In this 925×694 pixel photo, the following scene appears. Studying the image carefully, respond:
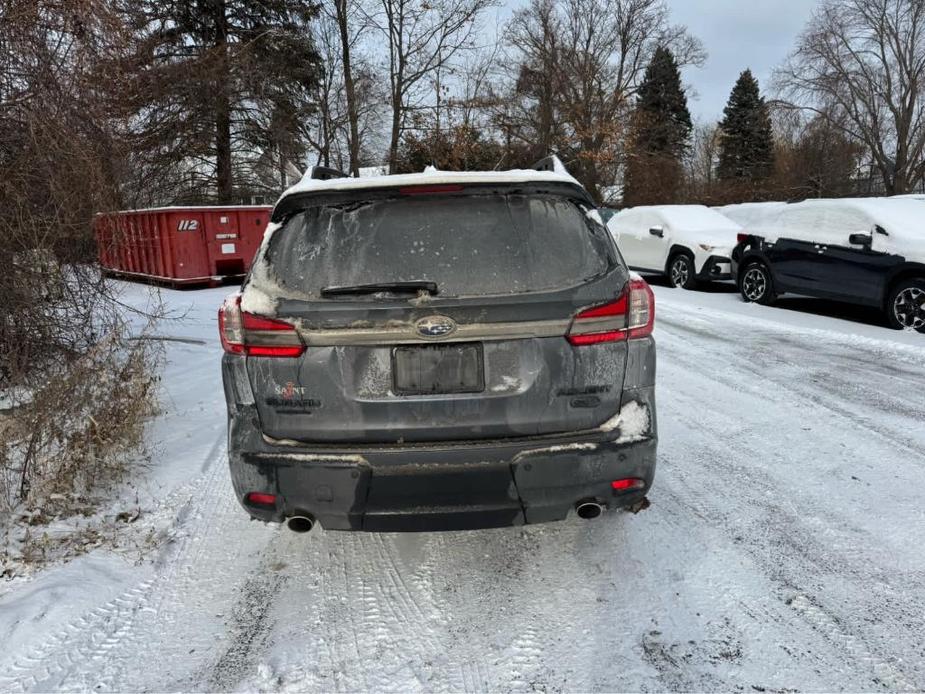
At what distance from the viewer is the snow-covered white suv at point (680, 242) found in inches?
501

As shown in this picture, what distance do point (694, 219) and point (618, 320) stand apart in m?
12.4

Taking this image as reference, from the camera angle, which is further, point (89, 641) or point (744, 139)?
point (744, 139)

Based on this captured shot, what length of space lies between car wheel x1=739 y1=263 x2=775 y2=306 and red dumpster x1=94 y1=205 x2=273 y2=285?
10229mm

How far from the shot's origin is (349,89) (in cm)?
2522

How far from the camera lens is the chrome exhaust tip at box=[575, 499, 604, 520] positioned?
2.64 m

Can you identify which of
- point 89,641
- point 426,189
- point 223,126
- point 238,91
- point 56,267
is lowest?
point 89,641

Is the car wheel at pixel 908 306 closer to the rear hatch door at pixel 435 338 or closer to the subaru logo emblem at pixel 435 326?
the rear hatch door at pixel 435 338

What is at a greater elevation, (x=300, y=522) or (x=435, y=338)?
(x=435, y=338)

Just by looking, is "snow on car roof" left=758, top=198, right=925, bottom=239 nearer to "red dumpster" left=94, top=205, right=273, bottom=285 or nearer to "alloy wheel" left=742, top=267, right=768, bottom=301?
"alloy wheel" left=742, top=267, right=768, bottom=301

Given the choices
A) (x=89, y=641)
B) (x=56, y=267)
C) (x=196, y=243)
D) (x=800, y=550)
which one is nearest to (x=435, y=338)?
(x=89, y=641)

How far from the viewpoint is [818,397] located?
18.7ft

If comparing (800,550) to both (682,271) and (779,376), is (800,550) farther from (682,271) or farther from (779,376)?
(682,271)

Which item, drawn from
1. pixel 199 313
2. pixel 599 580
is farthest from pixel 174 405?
pixel 199 313

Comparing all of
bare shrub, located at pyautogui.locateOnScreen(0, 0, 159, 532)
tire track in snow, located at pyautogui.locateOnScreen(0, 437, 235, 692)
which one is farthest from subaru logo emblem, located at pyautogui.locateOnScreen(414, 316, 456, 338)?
bare shrub, located at pyautogui.locateOnScreen(0, 0, 159, 532)
